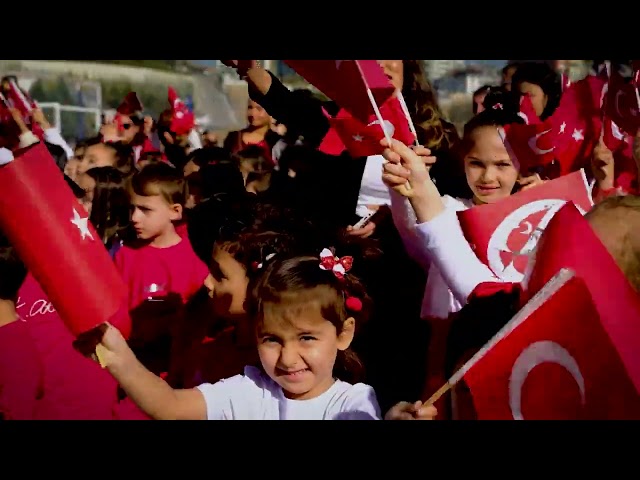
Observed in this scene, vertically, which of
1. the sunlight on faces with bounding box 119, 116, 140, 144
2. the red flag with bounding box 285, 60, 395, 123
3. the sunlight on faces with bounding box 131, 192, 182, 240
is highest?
the red flag with bounding box 285, 60, 395, 123

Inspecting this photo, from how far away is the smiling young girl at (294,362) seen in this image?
2.19 m

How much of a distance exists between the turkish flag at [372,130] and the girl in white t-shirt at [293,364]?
33 centimetres

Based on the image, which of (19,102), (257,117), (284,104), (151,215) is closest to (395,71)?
(284,104)

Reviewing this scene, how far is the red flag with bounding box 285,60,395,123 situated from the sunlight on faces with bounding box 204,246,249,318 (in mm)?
695

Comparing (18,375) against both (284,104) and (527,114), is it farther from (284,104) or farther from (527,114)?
(527,114)

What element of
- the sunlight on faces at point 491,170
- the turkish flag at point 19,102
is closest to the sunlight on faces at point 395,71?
the sunlight on faces at point 491,170

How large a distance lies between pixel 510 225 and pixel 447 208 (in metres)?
0.23

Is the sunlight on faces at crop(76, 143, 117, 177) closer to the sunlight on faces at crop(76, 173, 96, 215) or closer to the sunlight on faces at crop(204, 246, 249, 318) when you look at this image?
the sunlight on faces at crop(76, 173, 96, 215)

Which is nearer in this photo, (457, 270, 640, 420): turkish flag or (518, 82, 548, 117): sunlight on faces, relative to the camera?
(457, 270, 640, 420): turkish flag

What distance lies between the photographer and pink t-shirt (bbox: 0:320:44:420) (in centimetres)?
264

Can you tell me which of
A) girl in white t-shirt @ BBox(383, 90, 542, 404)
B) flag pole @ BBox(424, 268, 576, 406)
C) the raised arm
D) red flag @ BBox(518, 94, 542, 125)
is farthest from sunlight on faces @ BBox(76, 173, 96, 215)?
flag pole @ BBox(424, 268, 576, 406)

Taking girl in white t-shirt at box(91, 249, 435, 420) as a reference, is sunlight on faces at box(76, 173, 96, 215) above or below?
below
